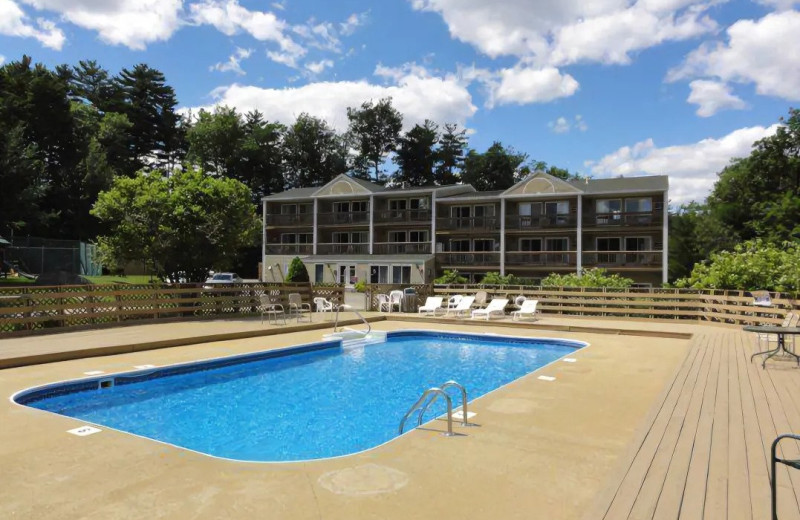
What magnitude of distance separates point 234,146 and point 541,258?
35346mm

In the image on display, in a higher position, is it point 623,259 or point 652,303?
point 623,259

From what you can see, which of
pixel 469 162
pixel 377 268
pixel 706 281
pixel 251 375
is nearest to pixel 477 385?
pixel 251 375

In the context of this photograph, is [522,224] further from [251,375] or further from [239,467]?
[239,467]

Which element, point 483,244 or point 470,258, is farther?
point 483,244

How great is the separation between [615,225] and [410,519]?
94.5 feet

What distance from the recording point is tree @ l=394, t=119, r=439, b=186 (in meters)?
55.2

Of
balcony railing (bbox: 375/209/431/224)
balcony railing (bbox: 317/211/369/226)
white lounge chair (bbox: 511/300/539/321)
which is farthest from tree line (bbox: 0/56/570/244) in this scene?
white lounge chair (bbox: 511/300/539/321)

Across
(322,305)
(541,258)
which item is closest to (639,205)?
(541,258)

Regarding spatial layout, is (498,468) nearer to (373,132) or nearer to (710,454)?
(710,454)

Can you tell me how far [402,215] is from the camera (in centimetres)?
3512

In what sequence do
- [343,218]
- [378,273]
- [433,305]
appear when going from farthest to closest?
[343,218], [378,273], [433,305]

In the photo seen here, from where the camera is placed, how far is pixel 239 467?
156 inches

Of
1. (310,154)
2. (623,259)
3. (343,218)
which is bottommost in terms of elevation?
(623,259)

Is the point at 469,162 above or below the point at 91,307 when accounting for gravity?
above
